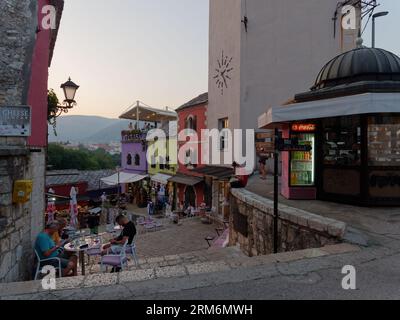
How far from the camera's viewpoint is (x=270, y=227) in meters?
6.41

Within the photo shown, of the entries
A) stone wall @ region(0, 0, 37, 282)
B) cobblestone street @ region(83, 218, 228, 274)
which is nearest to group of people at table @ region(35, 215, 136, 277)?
stone wall @ region(0, 0, 37, 282)

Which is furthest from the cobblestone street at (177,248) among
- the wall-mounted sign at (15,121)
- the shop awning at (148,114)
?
A: the shop awning at (148,114)

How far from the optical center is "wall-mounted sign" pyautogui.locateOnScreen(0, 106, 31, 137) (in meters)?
4.99

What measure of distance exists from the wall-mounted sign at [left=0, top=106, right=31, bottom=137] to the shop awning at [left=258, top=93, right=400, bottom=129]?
5379mm

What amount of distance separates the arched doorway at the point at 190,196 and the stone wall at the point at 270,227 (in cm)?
1085

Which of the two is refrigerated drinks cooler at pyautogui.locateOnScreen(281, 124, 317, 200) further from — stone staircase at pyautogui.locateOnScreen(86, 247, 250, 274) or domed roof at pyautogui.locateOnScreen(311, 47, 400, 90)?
stone staircase at pyautogui.locateOnScreen(86, 247, 250, 274)

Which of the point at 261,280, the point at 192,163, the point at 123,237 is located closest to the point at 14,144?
the point at 123,237

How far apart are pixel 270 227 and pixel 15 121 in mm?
5479

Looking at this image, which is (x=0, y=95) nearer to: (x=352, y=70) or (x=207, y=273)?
(x=207, y=273)

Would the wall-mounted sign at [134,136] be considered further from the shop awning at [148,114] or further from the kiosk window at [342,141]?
the kiosk window at [342,141]

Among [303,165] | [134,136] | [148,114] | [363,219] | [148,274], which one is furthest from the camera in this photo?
[148,114]

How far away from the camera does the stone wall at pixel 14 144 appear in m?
4.71

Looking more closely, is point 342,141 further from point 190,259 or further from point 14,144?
point 14,144

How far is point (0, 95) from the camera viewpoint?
526 centimetres
